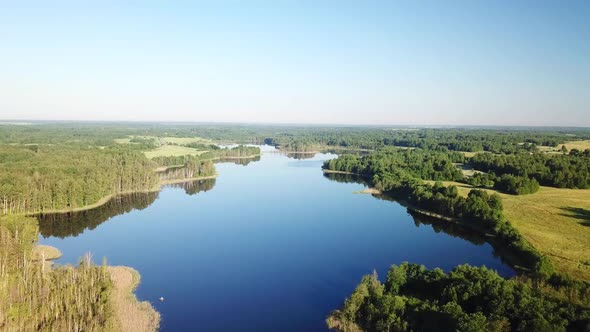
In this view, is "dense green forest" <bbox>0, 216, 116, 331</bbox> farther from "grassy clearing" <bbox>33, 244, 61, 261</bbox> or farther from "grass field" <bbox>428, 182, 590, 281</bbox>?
"grass field" <bbox>428, 182, 590, 281</bbox>

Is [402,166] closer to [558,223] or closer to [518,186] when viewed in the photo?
[518,186]

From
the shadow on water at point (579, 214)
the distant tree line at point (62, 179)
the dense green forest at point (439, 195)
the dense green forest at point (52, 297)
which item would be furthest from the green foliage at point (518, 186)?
the distant tree line at point (62, 179)

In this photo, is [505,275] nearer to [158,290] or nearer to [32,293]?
[158,290]

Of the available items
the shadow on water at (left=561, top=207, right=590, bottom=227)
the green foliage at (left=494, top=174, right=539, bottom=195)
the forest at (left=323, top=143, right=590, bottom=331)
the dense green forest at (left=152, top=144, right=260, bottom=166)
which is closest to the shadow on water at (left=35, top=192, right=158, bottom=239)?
the forest at (left=323, top=143, right=590, bottom=331)

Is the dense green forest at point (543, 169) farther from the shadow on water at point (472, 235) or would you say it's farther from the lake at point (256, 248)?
the lake at point (256, 248)

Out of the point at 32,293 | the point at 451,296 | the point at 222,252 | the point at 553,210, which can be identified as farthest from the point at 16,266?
the point at 553,210

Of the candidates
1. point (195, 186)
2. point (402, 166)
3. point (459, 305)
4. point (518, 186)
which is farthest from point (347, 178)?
point (459, 305)

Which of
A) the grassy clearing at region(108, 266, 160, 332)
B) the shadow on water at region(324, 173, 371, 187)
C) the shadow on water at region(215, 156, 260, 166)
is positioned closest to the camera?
the grassy clearing at region(108, 266, 160, 332)
